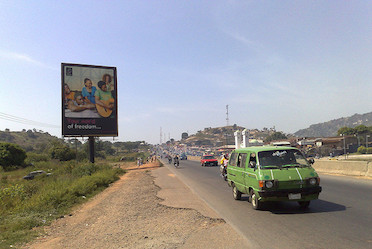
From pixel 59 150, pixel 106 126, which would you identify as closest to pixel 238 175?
pixel 106 126

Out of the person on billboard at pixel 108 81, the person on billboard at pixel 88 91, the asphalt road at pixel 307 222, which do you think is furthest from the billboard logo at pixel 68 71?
the asphalt road at pixel 307 222

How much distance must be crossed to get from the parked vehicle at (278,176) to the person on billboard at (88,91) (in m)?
30.3

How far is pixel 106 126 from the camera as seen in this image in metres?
37.8

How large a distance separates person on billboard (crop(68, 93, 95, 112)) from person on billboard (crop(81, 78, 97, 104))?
1.52 feet

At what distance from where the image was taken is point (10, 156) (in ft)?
152

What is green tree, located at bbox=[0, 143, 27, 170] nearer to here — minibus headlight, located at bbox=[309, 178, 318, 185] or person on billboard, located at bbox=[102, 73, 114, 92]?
person on billboard, located at bbox=[102, 73, 114, 92]

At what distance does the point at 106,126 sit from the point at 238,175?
98.8 feet

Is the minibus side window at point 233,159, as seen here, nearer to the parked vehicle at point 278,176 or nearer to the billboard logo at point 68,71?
the parked vehicle at point 278,176

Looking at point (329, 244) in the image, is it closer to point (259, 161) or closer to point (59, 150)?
point (259, 161)

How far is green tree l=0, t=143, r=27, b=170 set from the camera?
45.6m

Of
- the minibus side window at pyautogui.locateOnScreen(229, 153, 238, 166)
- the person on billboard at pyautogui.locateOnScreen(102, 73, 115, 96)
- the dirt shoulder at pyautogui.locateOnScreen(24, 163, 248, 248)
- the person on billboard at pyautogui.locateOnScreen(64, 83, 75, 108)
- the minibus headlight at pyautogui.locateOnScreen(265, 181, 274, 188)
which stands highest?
the person on billboard at pyautogui.locateOnScreen(102, 73, 115, 96)

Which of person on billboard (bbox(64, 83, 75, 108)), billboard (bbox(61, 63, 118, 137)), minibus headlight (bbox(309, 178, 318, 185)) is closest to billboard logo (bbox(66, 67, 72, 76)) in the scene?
billboard (bbox(61, 63, 118, 137))

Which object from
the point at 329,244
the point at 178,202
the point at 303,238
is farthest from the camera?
the point at 178,202

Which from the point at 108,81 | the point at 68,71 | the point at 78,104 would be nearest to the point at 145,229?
the point at 78,104
